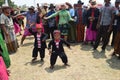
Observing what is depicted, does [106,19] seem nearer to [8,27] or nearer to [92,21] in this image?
[92,21]

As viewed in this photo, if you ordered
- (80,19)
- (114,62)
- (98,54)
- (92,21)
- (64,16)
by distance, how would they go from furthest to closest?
1. (80,19)
2. (64,16)
3. (92,21)
4. (98,54)
5. (114,62)

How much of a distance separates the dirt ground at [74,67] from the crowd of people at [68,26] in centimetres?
31

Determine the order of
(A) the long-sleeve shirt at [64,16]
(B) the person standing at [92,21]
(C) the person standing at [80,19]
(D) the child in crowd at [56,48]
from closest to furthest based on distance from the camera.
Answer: (D) the child in crowd at [56,48], (B) the person standing at [92,21], (A) the long-sleeve shirt at [64,16], (C) the person standing at [80,19]

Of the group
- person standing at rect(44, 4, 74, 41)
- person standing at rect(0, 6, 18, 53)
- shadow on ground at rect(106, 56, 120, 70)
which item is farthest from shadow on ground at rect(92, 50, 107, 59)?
person standing at rect(0, 6, 18, 53)

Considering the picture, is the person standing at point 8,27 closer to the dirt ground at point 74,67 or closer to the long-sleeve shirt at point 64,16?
the dirt ground at point 74,67

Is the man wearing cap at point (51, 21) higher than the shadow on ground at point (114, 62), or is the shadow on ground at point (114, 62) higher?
the man wearing cap at point (51, 21)

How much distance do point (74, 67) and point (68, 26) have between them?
130 inches

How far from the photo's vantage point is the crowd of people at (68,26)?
8297 mm

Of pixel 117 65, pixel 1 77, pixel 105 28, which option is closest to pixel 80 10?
pixel 105 28

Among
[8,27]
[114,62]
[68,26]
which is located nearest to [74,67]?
[114,62]

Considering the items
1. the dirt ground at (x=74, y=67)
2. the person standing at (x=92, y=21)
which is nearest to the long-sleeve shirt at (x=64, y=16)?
the person standing at (x=92, y=21)

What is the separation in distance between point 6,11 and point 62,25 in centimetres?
250

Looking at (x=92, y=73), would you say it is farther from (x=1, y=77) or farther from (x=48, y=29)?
(x=48, y=29)

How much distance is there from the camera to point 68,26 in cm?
1078
